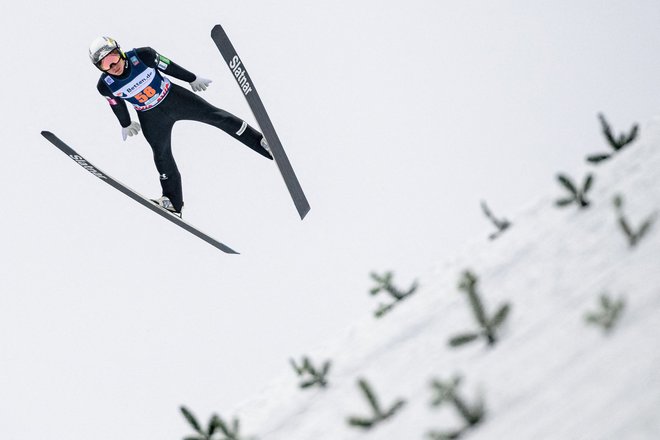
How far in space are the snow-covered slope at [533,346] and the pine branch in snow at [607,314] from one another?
3 centimetres

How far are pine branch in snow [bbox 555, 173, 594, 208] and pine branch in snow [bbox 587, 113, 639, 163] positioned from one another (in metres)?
0.75

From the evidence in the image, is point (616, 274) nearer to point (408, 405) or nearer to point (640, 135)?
point (408, 405)

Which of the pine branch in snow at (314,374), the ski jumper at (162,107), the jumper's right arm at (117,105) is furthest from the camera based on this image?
the jumper's right arm at (117,105)

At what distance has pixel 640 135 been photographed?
5148mm

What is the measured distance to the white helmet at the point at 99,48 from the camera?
8.17 m

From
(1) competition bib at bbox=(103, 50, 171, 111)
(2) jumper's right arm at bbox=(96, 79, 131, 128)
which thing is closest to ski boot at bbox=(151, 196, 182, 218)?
(2) jumper's right arm at bbox=(96, 79, 131, 128)

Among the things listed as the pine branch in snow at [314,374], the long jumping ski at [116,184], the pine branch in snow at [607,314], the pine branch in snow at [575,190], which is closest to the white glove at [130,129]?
the long jumping ski at [116,184]

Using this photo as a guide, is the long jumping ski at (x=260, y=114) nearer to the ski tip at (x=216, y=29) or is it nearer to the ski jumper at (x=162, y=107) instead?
the ski tip at (x=216, y=29)

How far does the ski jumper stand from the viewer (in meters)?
8.50

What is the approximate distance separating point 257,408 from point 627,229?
9.85ft

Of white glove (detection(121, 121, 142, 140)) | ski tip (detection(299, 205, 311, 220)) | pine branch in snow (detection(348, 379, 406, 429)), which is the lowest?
pine branch in snow (detection(348, 379, 406, 429))

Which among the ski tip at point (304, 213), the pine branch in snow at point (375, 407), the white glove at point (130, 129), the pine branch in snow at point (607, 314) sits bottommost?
the pine branch in snow at point (375, 407)

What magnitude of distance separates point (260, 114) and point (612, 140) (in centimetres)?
435

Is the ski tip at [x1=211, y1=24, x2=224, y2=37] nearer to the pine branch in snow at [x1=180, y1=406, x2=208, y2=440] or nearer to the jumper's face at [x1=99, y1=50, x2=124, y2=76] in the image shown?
the jumper's face at [x1=99, y1=50, x2=124, y2=76]
